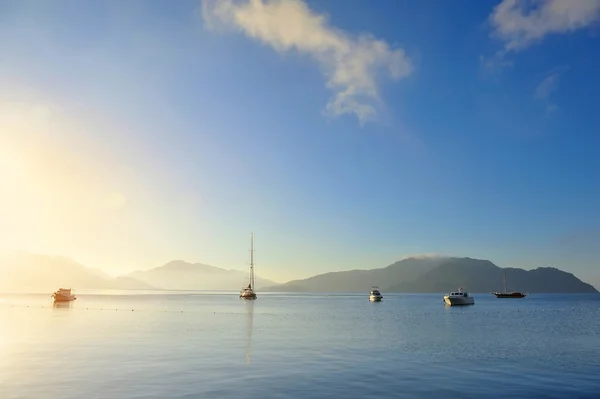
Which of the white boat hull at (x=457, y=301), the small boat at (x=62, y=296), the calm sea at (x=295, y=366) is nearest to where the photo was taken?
the calm sea at (x=295, y=366)

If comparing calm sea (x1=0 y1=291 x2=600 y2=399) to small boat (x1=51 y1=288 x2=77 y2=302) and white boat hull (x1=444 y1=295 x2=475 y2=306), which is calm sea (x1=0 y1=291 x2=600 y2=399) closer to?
white boat hull (x1=444 y1=295 x2=475 y2=306)

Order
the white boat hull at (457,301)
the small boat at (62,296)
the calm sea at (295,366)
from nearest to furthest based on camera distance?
the calm sea at (295,366) → the small boat at (62,296) → the white boat hull at (457,301)

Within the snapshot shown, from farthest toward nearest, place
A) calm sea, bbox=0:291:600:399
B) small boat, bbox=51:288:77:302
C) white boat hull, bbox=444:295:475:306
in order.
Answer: white boat hull, bbox=444:295:475:306, small boat, bbox=51:288:77:302, calm sea, bbox=0:291:600:399

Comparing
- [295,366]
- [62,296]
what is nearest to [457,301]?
[295,366]

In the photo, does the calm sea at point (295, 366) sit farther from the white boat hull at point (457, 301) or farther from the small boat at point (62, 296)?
the small boat at point (62, 296)

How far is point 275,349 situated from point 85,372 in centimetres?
2076

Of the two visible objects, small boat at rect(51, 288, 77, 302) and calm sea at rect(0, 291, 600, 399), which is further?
small boat at rect(51, 288, 77, 302)

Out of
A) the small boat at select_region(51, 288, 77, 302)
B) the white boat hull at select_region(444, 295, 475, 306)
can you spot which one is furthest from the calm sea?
the small boat at select_region(51, 288, 77, 302)

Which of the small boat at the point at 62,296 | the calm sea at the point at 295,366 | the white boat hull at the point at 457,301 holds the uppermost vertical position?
the small boat at the point at 62,296

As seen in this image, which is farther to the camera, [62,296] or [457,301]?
[62,296]

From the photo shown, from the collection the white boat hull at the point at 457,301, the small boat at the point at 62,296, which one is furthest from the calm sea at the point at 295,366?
the small boat at the point at 62,296

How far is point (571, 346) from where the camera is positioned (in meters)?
55.1

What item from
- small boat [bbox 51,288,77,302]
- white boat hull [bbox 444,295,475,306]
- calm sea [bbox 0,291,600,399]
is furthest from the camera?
white boat hull [bbox 444,295,475,306]

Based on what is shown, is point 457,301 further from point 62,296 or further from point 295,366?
point 62,296
